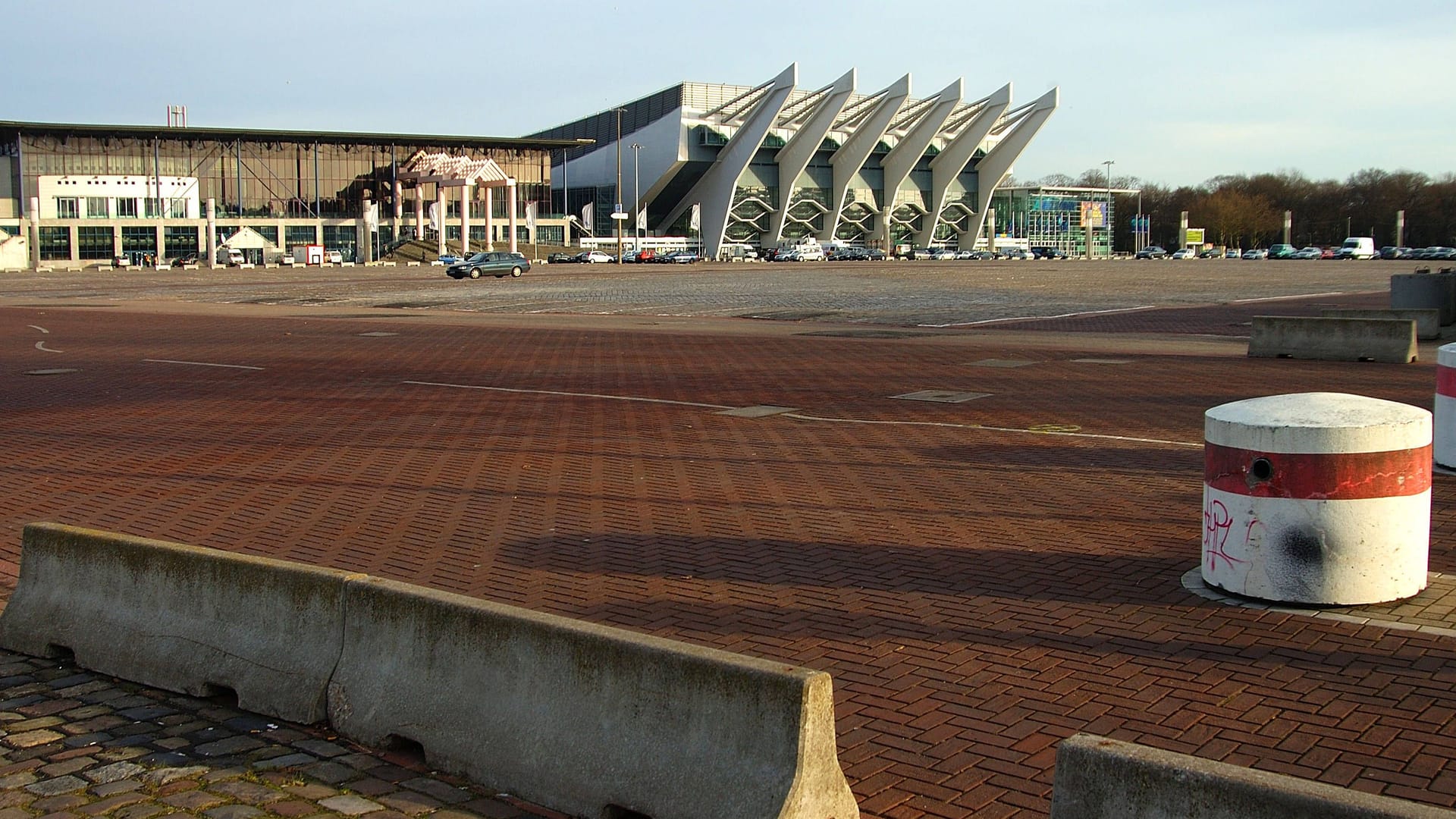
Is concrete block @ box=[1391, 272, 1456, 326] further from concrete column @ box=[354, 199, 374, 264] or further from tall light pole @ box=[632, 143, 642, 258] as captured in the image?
tall light pole @ box=[632, 143, 642, 258]

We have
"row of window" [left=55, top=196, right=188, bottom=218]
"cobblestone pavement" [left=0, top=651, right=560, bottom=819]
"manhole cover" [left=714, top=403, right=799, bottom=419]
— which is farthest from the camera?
"row of window" [left=55, top=196, right=188, bottom=218]

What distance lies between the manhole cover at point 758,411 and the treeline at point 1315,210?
15095cm

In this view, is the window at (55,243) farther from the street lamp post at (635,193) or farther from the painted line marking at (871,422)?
the painted line marking at (871,422)

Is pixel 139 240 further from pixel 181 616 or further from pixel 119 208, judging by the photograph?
pixel 181 616

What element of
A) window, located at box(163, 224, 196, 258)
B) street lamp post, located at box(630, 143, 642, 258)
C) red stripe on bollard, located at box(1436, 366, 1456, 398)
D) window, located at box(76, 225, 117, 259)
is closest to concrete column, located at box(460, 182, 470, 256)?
window, located at box(163, 224, 196, 258)

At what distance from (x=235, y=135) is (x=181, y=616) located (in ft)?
403

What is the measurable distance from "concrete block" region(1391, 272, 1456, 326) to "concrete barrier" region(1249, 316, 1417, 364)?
6.60 metres

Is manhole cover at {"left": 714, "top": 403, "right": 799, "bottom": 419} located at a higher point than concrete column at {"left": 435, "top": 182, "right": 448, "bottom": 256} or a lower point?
lower

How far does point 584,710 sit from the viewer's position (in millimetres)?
4391

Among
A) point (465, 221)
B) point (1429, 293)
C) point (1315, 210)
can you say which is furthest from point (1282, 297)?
point (1315, 210)

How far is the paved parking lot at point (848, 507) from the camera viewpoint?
16.9ft

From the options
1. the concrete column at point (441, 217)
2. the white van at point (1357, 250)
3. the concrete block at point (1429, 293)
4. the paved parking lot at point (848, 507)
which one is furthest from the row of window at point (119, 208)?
the concrete block at point (1429, 293)

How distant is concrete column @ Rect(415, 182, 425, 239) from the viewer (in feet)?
393

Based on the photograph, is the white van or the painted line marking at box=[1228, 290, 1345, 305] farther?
the white van
